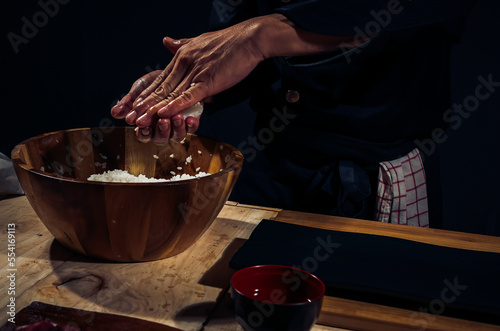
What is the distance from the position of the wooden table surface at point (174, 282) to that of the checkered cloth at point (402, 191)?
10.6 inches

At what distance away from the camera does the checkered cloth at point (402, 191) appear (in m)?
1.44

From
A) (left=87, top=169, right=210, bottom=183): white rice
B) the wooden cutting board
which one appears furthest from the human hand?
the wooden cutting board

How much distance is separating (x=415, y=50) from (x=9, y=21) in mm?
1897

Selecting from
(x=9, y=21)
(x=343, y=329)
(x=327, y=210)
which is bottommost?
(x=327, y=210)

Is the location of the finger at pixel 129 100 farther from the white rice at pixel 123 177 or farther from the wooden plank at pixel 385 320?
the wooden plank at pixel 385 320

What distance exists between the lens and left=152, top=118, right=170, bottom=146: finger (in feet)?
3.73

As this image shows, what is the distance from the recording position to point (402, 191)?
1.44 m

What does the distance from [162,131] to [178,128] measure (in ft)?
0.15

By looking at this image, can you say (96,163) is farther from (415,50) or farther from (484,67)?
(484,67)

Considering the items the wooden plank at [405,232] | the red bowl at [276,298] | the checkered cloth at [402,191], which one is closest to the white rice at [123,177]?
the wooden plank at [405,232]

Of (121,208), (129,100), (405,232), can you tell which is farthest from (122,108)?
(405,232)

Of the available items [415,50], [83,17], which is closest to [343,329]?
[415,50]

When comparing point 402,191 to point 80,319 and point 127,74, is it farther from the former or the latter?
point 127,74

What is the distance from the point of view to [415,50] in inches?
56.2
